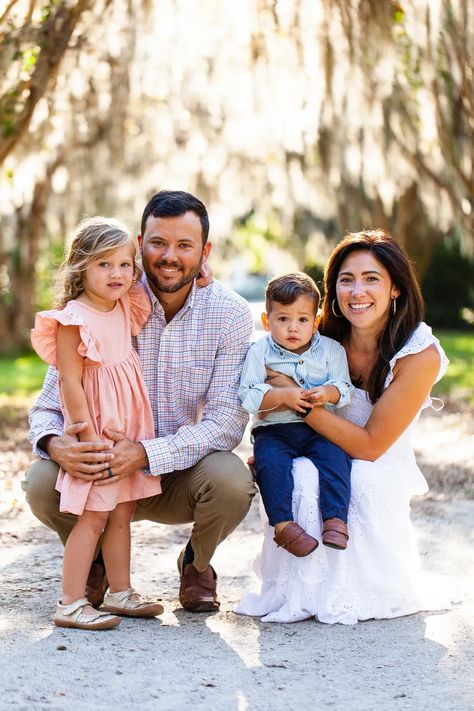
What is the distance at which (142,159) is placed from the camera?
15.0 metres

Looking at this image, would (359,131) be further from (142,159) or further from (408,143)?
(142,159)

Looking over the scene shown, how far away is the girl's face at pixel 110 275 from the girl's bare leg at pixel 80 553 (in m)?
0.88

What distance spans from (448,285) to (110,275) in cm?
1898

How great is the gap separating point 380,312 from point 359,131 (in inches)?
389

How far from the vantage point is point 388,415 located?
4.28 meters

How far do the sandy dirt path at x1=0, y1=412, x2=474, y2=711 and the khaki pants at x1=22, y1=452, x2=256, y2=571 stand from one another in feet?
1.04

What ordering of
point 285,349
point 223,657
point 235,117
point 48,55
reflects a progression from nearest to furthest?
point 223,657 < point 285,349 < point 48,55 < point 235,117

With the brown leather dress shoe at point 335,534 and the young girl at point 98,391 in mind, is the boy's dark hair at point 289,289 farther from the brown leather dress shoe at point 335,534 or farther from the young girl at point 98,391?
the brown leather dress shoe at point 335,534

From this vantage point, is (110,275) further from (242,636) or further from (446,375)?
(446,375)

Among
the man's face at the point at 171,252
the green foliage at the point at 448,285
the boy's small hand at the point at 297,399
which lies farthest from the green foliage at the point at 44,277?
the boy's small hand at the point at 297,399

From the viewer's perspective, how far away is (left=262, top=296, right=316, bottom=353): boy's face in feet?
14.1

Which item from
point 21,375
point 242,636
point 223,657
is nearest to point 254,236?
point 21,375

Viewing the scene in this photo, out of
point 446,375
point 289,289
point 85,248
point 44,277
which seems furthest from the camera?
point 44,277

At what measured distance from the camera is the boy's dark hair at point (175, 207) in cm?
445
